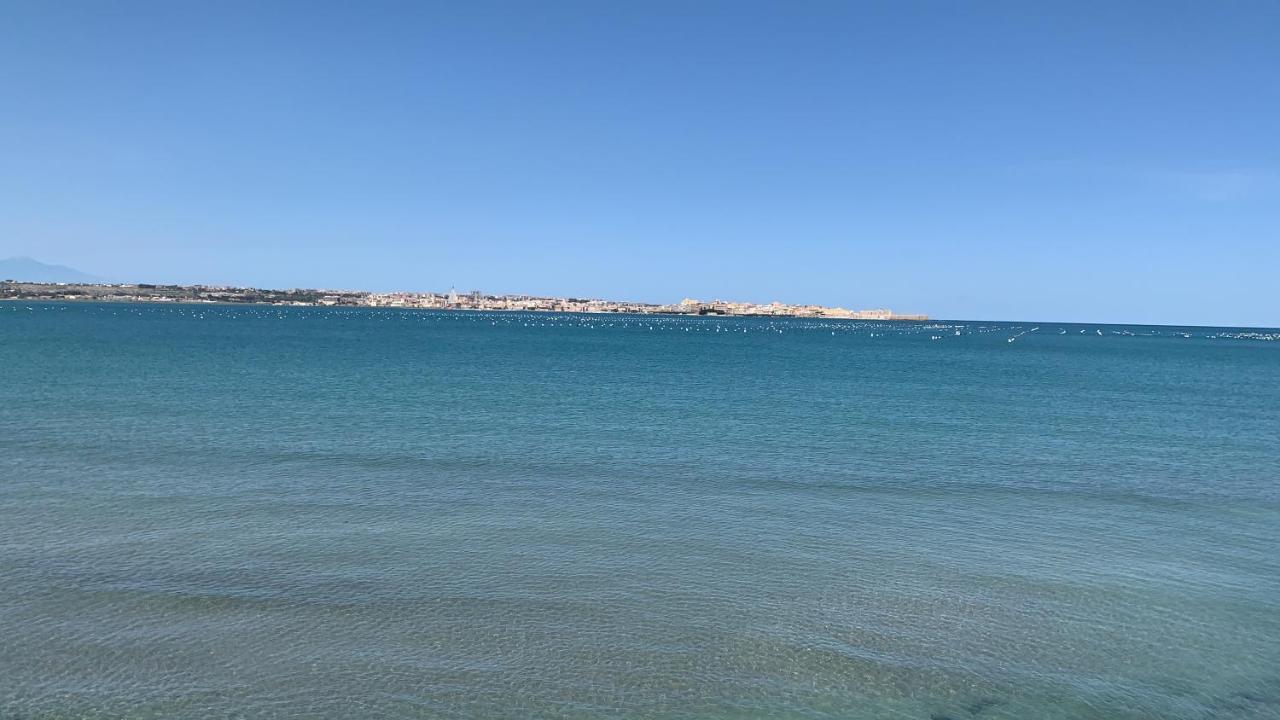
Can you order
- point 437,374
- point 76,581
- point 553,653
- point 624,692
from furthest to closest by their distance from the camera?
1. point 437,374
2. point 76,581
3. point 553,653
4. point 624,692

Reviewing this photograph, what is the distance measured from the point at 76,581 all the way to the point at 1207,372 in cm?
8501

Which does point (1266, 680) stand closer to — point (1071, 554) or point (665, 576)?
point (1071, 554)

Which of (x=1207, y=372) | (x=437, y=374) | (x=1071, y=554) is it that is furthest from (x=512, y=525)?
(x=1207, y=372)

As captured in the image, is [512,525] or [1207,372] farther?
[1207,372]

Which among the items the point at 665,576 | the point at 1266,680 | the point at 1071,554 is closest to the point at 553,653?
the point at 665,576

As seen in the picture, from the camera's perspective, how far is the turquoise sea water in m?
10.1

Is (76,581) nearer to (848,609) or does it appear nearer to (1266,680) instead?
(848,609)

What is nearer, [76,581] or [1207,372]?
[76,581]

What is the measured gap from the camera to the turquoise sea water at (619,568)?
10070mm

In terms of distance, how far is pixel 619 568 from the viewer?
46.3ft

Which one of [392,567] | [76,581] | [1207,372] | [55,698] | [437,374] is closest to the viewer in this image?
[55,698]

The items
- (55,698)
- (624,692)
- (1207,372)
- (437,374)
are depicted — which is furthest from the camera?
(1207,372)

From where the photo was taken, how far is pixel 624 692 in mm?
9961

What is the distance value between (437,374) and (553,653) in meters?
41.8
